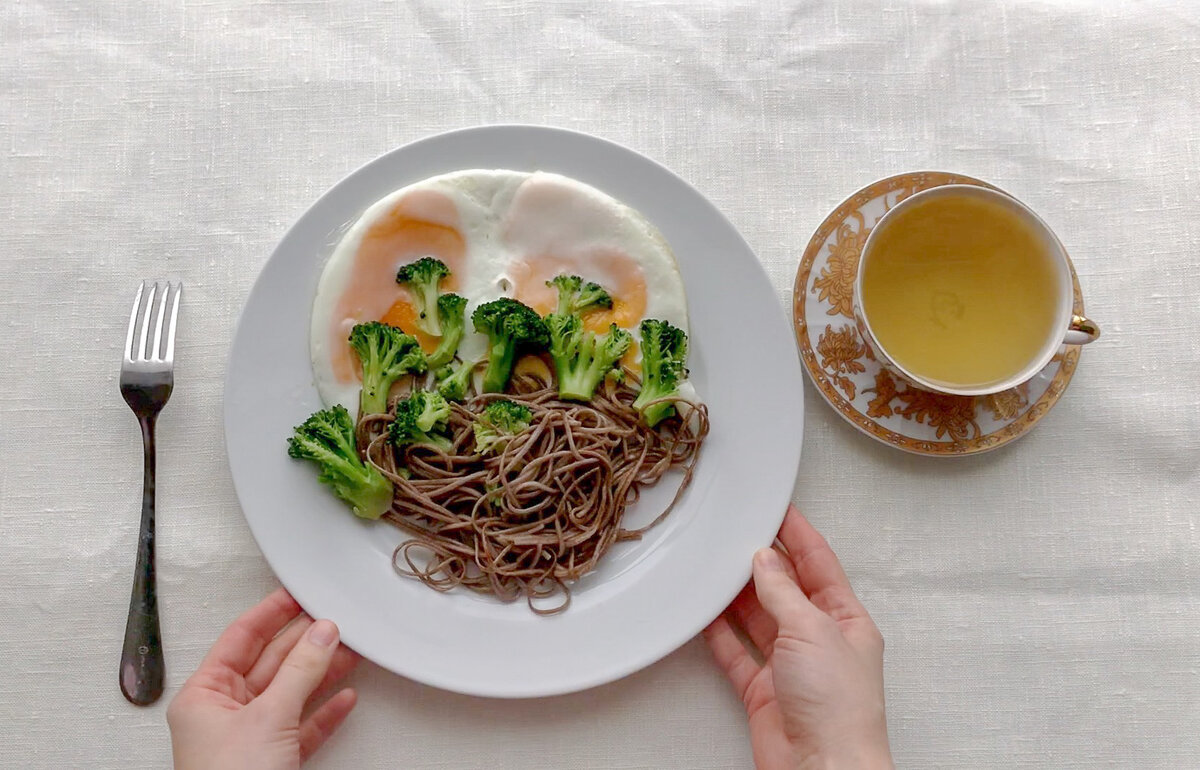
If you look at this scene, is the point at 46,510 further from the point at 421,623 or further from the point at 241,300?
the point at 421,623

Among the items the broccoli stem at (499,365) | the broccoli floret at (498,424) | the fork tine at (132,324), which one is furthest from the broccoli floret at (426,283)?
the fork tine at (132,324)

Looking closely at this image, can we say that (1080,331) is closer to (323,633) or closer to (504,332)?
(504,332)

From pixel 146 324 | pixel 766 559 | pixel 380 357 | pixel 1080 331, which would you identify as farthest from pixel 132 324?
pixel 1080 331

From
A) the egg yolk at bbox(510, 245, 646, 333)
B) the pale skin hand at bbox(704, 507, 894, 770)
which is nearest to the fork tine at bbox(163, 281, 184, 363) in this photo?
the egg yolk at bbox(510, 245, 646, 333)

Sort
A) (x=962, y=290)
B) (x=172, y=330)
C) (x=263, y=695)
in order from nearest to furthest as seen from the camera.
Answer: (x=263, y=695)
(x=962, y=290)
(x=172, y=330)

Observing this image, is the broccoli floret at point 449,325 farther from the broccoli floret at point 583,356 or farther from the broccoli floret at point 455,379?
the broccoli floret at point 583,356

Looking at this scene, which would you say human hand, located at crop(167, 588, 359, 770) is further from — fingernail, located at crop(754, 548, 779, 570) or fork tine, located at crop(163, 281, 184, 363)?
fingernail, located at crop(754, 548, 779, 570)
